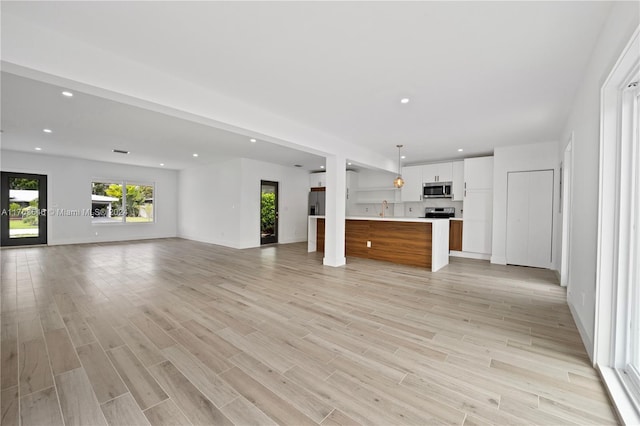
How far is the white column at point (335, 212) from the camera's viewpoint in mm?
5500

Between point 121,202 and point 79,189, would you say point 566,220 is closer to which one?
point 121,202

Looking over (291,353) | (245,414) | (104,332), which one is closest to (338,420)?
(245,414)

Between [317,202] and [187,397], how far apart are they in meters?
7.98

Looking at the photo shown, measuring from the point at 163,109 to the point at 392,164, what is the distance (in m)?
6.07

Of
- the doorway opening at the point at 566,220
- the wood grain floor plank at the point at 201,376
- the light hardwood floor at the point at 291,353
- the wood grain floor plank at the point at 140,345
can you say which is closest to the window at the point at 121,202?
the light hardwood floor at the point at 291,353

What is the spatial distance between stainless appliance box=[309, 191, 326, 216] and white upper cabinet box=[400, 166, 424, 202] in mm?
2706

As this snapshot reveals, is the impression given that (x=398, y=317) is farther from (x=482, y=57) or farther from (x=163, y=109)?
(x=163, y=109)

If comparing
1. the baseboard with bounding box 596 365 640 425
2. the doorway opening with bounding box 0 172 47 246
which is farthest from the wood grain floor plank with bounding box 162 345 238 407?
the doorway opening with bounding box 0 172 47 246

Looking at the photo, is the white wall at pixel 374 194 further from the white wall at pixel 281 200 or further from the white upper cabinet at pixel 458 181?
the white wall at pixel 281 200

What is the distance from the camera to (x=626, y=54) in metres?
1.63

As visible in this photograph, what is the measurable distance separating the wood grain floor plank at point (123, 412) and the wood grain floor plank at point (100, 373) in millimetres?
69

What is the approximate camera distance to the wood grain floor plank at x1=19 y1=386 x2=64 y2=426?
1470mm

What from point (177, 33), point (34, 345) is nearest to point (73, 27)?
point (177, 33)

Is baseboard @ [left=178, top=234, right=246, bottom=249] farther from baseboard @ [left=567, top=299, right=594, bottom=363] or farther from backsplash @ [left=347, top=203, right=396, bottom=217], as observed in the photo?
baseboard @ [left=567, top=299, right=594, bottom=363]
